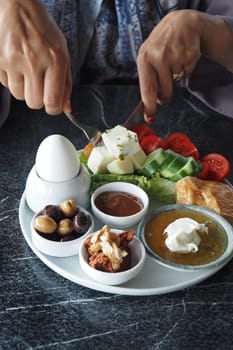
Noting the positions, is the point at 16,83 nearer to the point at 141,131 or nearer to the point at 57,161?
Answer: the point at 57,161

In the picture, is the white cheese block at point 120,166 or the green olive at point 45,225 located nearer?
the green olive at point 45,225

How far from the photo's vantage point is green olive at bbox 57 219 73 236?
0.97 m

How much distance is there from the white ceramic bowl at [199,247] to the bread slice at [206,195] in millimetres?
22

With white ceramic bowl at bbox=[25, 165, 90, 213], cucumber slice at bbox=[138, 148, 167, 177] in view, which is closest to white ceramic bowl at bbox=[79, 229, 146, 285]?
white ceramic bowl at bbox=[25, 165, 90, 213]

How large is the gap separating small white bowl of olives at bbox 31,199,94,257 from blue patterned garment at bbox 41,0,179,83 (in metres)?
0.59

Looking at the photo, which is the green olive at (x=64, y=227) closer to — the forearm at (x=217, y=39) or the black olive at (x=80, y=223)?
the black olive at (x=80, y=223)

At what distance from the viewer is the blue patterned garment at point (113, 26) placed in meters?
1.41

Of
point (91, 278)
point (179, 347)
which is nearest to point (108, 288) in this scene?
point (91, 278)

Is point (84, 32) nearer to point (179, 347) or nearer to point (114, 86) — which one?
point (114, 86)

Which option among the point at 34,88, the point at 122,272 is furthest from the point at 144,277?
the point at 34,88

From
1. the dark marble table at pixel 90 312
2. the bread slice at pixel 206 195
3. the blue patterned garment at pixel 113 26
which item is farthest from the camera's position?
the blue patterned garment at pixel 113 26

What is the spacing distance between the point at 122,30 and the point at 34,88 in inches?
18.7

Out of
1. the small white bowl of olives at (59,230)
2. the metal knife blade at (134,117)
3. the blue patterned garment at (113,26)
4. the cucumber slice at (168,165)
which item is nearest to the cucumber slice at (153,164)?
the cucumber slice at (168,165)

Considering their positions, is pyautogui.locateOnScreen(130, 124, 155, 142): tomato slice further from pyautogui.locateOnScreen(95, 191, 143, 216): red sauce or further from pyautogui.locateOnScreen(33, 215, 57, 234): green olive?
pyautogui.locateOnScreen(33, 215, 57, 234): green olive
